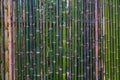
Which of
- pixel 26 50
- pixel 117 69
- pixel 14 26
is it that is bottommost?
pixel 117 69

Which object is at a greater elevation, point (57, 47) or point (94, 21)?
point (94, 21)

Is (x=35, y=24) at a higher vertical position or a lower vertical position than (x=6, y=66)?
higher

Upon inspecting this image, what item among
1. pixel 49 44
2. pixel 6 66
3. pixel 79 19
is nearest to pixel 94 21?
pixel 79 19

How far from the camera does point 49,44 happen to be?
1.44 metres

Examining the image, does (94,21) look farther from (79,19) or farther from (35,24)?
(35,24)

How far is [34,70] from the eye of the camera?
1442mm

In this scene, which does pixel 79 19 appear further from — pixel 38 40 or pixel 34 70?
pixel 34 70

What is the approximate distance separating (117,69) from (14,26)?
74 centimetres

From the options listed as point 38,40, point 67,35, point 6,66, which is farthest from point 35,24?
point 6,66

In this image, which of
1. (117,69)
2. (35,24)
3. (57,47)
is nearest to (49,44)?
(57,47)

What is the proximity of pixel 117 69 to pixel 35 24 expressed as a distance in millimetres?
625

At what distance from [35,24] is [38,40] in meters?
0.10

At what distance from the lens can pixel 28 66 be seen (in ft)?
4.73

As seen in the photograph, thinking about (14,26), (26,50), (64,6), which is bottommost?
(26,50)
